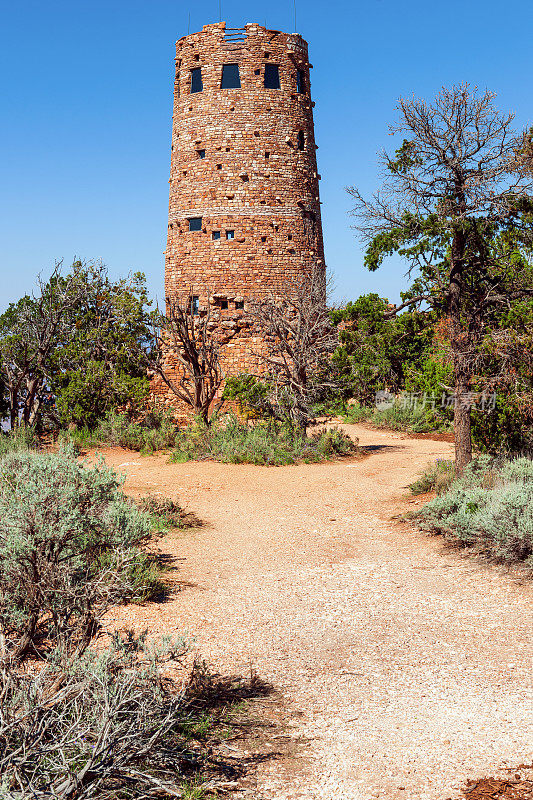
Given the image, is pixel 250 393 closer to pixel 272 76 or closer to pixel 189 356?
pixel 189 356

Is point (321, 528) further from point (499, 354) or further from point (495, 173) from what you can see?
point (495, 173)

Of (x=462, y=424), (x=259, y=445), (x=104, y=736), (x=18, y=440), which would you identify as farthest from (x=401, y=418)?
(x=104, y=736)

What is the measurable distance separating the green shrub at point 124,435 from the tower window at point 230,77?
12199 mm

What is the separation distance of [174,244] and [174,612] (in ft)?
63.8

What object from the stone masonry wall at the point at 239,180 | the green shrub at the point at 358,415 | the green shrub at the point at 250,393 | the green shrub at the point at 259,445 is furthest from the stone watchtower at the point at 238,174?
the green shrub at the point at 259,445

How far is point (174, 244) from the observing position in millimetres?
24516

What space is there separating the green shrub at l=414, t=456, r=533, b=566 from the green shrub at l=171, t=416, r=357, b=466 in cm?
581

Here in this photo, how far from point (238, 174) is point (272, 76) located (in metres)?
3.81

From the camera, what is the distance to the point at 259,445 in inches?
629

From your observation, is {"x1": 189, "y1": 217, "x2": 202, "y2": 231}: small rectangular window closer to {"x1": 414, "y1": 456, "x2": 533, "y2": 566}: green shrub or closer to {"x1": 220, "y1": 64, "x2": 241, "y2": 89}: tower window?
{"x1": 220, "y1": 64, "x2": 241, "y2": 89}: tower window

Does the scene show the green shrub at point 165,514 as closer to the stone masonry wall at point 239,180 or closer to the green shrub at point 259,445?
the green shrub at point 259,445

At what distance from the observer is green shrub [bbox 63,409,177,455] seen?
1834cm

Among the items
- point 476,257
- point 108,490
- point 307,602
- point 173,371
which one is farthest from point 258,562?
point 173,371

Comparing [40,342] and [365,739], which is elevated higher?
[40,342]
